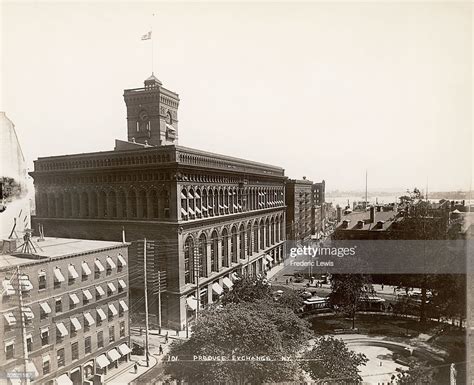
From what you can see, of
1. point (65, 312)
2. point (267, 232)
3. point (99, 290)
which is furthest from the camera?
point (267, 232)

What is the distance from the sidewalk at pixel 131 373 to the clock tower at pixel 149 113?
28.2 meters

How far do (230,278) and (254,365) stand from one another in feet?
83.0

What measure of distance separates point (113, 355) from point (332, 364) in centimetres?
1745

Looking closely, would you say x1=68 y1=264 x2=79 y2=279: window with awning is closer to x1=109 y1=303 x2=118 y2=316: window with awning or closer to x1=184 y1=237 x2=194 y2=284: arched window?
x1=109 y1=303 x2=118 y2=316: window with awning

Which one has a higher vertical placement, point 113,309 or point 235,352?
point 113,309

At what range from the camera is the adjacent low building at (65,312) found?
24422mm

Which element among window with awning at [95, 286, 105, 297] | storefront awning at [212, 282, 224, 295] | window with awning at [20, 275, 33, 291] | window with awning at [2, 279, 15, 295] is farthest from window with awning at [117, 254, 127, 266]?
storefront awning at [212, 282, 224, 295]

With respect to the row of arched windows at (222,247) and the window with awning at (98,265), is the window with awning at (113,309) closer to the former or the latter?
the window with awning at (98,265)

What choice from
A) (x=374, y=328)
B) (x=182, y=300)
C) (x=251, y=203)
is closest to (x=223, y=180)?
(x=251, y=203)

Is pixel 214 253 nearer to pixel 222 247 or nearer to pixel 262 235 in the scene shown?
pixel 222 247

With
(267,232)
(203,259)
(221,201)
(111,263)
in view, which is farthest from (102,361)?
(267,232)

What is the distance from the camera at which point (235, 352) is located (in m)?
25.0

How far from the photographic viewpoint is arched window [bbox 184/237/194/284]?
39.8 meters

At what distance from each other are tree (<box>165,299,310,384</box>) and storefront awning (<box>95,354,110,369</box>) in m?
6.65
